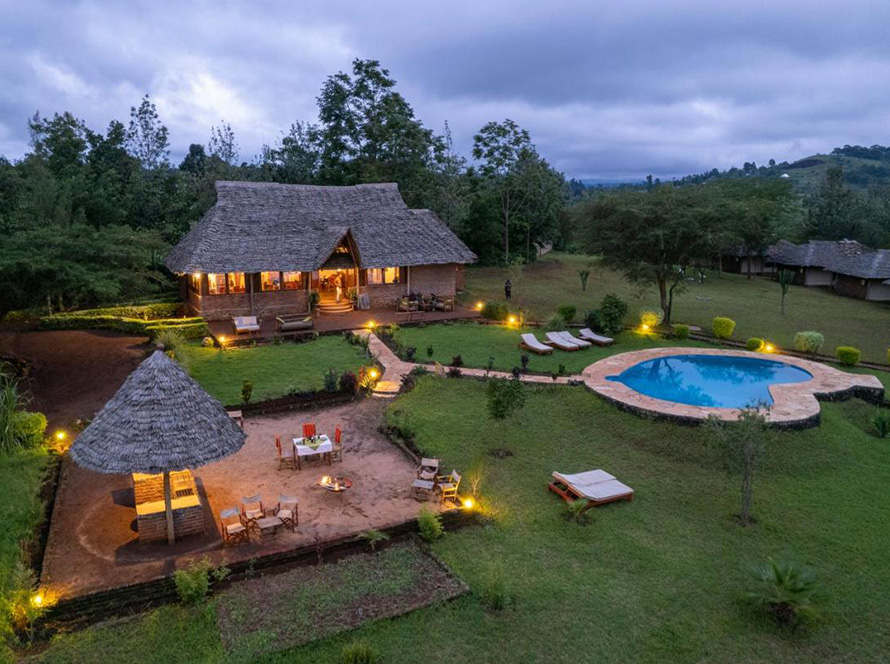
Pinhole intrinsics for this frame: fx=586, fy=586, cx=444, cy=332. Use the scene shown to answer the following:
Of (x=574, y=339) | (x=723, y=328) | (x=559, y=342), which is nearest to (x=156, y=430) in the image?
(x=559, y=342)

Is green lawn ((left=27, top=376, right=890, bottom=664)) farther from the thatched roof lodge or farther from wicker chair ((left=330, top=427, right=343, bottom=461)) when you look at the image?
the thatched roof lodge

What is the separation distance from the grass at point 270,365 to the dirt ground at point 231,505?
284cm

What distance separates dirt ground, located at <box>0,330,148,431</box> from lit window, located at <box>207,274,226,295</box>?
4171mm

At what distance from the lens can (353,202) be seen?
31844 mm

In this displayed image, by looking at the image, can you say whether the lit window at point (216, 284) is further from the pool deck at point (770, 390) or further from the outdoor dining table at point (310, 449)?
the pool deck at point (770, 390)

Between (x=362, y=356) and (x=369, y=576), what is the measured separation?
12.7 meters

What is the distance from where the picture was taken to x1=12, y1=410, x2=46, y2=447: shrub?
1334 cm

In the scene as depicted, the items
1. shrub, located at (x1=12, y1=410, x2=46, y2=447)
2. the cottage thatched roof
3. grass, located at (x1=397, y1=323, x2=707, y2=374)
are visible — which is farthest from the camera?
the cottage thatched roof

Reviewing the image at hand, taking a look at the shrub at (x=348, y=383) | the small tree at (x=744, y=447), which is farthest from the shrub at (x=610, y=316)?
the small tree at (x=744, y=447)

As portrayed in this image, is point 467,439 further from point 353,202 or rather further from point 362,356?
point 353,202

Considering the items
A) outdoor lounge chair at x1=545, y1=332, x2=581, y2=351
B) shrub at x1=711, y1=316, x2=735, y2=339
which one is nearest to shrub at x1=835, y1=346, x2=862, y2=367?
shrub at x1=711, y1=316, x2=735, y2=339

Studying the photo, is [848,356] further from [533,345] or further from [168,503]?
[168,503]

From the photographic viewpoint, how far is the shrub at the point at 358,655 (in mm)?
7480

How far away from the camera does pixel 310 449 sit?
13055mm
